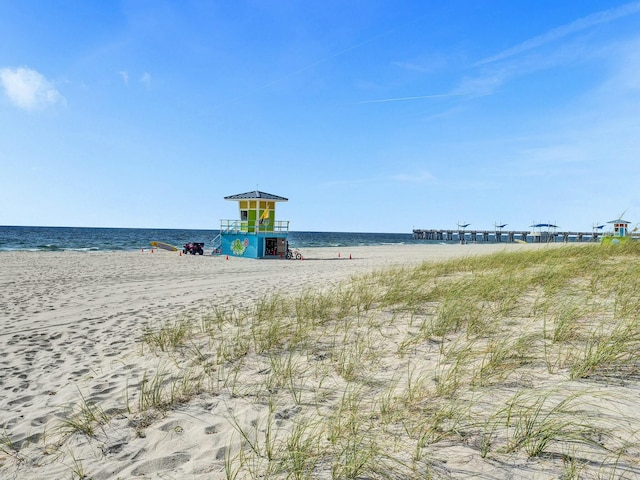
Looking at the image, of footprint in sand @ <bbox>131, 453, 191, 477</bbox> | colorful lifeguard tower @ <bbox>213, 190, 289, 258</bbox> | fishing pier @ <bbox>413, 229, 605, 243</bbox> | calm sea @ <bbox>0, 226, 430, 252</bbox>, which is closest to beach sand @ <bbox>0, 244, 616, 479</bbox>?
footprint in sand @ <bbox>131, 453, 191, 477</bbox>

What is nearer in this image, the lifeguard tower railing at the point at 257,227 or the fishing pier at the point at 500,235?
the lifeguard tower railing at the point at 257,227

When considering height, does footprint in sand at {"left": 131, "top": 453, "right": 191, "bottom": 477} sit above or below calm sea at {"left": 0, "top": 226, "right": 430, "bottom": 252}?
below

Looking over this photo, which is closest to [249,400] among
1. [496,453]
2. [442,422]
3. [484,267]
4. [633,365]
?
[442,422]

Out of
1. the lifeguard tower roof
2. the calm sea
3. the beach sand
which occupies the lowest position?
the beach sand

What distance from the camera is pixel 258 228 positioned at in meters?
27.1

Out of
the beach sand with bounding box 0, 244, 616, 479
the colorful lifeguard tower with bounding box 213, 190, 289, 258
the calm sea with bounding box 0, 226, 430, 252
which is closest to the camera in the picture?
the beach sand with bounding box 0, 244, 616, 479

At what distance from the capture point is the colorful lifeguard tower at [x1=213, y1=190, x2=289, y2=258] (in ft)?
88.5

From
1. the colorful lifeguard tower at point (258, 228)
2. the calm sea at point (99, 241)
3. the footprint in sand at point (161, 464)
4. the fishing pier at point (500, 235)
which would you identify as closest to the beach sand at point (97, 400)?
the footprint in sand at point (161, 464)

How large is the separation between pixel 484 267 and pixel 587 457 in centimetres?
997

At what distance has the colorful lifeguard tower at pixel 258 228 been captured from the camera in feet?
88.5

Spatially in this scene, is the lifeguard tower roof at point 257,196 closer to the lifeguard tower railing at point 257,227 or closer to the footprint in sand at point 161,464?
the lifeguard tower railing at point 257,227

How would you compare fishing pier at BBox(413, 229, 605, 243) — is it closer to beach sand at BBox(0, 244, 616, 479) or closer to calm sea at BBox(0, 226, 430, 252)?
calm sea at BBox(0, 226, 430, 252)

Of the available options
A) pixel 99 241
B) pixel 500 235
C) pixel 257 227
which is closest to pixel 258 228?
pixel 257 227

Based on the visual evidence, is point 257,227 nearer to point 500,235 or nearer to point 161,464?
point 161,464
